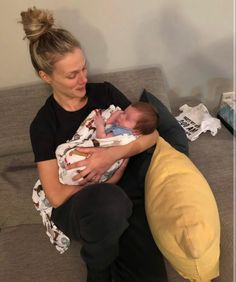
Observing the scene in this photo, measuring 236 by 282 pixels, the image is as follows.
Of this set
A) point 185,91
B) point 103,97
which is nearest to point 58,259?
point 103,97

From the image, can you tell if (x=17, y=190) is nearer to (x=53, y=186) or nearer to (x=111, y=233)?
(x=53, y=186)

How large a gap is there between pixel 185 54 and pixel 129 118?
795 mm

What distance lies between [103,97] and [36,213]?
25.2 inches

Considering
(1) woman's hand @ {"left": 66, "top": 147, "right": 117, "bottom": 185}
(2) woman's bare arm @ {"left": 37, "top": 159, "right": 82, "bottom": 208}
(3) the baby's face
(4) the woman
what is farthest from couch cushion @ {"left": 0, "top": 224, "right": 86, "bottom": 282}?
(3) the baby's face

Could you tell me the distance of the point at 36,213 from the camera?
1.57 metres

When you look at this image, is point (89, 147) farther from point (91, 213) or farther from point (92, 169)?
point (91, 213)

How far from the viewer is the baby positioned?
1336 millimetres

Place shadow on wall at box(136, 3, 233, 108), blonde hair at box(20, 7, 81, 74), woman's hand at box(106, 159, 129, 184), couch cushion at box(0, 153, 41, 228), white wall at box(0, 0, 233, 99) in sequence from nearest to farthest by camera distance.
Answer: blonde hair at box(20, 7, 81, 74)
woman's hand at box(106, 159, 129, 184)
couch cushion at box(0, 153, 41, 228)
white wall at box(0, 0, 233, 99)
shadow on wall at box(136, 3, 233, 108)

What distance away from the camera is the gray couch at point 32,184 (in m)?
1.32

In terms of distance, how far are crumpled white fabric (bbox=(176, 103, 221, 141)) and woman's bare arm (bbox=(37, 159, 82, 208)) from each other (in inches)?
30.5

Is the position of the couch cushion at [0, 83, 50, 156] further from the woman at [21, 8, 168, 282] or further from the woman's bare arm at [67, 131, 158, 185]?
the woman's bare arm at [67, 131, 158, 185]

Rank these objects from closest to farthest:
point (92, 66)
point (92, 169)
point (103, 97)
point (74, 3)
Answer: point (92, 169)
point (103, 97)
point (74, 3)
point (92, 66)

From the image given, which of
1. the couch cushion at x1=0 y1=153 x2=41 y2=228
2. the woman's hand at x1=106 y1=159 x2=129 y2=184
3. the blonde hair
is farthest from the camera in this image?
the couch cushion at x1=0 y1=153 x2=41 y2=228

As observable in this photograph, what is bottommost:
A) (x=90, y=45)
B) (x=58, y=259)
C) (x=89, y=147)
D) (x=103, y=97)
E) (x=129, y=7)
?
(x=58, y=259)
